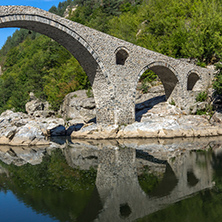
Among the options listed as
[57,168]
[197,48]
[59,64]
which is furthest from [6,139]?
[59,64]

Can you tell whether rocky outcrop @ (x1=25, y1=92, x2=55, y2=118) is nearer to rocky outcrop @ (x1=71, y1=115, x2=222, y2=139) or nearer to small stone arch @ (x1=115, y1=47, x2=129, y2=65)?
rocky outcrop @ (x1=71, y1=115, x2=222, y2=139)

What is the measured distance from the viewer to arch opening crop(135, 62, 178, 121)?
17453 mm

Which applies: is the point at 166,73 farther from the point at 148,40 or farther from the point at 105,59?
the point at 148,40

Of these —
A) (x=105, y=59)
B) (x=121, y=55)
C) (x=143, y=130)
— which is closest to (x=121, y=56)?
(x=121, y=55)

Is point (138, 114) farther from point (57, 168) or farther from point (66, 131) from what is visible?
point (57, 168)

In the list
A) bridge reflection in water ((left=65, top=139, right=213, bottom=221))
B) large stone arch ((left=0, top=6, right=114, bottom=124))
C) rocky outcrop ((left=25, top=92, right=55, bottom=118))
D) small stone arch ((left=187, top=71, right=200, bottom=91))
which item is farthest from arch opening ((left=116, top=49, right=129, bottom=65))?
rocky outcrop ((left=25, top=92, right=55, bottom=118))

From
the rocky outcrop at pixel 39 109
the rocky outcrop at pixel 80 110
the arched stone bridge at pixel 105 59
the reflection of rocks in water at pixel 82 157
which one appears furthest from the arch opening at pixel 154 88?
the rocky outcrop at pixel 39 109

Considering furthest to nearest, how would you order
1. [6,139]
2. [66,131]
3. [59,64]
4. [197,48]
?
1. [59,64]
2. [197,48]
3. [66,131]
4. [6,139]

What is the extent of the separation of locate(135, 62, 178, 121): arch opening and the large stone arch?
2.77 m

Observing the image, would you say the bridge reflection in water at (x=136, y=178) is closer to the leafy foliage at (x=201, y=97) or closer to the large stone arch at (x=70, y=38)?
the large stone arch at (x=70, y=38)

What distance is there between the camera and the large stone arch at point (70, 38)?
11.8 meters

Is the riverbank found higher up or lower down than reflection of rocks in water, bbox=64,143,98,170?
higher up

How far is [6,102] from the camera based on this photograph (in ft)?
140

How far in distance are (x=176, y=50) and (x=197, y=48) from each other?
8.11 feet
